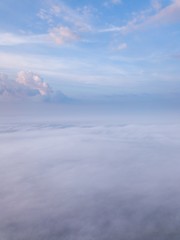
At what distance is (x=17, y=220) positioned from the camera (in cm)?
2698

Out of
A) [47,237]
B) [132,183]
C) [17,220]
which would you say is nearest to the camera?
[47,237]

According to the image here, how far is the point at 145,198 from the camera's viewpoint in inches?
1399

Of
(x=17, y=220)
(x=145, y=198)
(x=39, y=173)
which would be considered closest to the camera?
(x=17, y=220)

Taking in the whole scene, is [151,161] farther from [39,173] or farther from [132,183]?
[39,173]

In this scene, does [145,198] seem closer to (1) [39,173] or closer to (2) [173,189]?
(2) [173,189]

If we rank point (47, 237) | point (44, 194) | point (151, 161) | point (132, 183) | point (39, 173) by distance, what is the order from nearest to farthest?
point (47, 237), point (44, 194), point (132, 183), point (39, 173), point (151, 161)

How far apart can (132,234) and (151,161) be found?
49.9 metres

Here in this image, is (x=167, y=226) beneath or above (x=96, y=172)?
above

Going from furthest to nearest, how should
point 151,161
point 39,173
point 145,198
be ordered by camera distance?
point 151,161 → point 39,173 → point 145,198

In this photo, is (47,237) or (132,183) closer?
(47,237)

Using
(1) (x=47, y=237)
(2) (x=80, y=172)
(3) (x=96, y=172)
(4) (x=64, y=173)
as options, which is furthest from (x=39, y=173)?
(1) (x=47, y=237)

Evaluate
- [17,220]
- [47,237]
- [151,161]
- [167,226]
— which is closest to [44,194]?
[17,220]

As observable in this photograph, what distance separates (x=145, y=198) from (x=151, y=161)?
37775 mm

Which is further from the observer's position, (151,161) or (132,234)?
(151,161)
